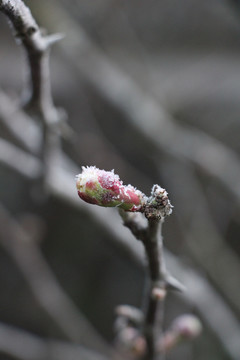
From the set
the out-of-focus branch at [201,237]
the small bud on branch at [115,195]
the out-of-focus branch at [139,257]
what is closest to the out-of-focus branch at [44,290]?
the out-of-focus branch at [139,257]

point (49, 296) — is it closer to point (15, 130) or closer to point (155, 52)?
point (15, 130)

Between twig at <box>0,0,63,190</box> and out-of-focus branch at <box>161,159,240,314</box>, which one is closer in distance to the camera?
twig at <box>0,0,63,190</box>

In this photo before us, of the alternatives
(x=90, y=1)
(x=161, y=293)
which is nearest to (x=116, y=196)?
(x=161, y=293)

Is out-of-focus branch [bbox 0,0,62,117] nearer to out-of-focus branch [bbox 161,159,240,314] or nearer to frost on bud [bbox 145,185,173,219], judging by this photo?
frost on bud [bbox 145,185,173,219]

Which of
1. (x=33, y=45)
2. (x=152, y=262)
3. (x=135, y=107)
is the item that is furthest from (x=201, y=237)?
Result: (x=33, y=45)

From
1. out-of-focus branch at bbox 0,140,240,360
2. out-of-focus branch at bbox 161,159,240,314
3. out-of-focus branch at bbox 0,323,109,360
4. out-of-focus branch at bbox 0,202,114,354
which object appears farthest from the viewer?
out-of-focus branch at bbox 161,159,240,314

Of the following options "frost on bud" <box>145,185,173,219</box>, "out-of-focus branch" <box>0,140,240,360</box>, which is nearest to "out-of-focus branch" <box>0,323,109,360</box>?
"out-of-focus branch" <box>0,140,240,360</box>
